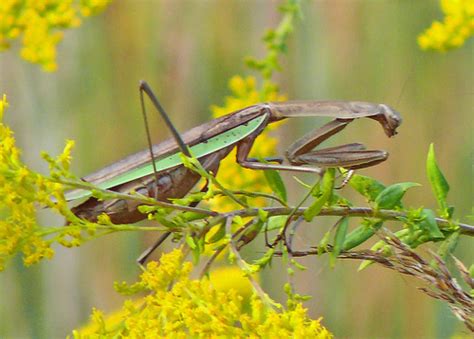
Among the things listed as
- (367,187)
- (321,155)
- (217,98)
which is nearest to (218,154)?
(321,155)

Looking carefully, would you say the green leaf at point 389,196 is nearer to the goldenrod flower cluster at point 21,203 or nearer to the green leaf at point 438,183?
the green leaf at point 438,183

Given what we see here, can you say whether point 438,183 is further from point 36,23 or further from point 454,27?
point 36,23

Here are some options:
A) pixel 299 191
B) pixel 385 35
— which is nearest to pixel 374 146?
pixel 299 191

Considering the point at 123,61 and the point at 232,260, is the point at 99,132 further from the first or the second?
the point at 232,260

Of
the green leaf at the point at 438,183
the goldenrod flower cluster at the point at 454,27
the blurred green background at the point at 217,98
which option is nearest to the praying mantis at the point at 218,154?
the green leaf at the point at 438,183

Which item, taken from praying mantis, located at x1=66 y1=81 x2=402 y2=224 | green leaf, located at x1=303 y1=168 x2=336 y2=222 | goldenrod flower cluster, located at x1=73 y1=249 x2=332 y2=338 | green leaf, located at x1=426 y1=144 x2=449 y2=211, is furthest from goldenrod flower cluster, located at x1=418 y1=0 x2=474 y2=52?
goldenrod flower cluster, located at x1=73 y1=249 x2=332 y2=338

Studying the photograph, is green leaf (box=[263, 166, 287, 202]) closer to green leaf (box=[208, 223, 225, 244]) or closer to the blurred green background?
green leaf (box=[208, 223, 225, 244])

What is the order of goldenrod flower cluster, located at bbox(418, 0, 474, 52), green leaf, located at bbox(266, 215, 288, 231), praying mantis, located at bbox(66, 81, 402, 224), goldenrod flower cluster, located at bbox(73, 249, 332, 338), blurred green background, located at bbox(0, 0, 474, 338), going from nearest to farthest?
goldenrod flower cluster, located at bbox(73, 249, 332, 338) < green leaf, located at bbox(266, 215, 288, 231) < praying mantis, located at bbox(66, 81, 402, 224) < goldenrod flower cluster, located at bbox(418, 0, 474, 52) < blurred green background, located at bbox(0, 0, 474, 338)
